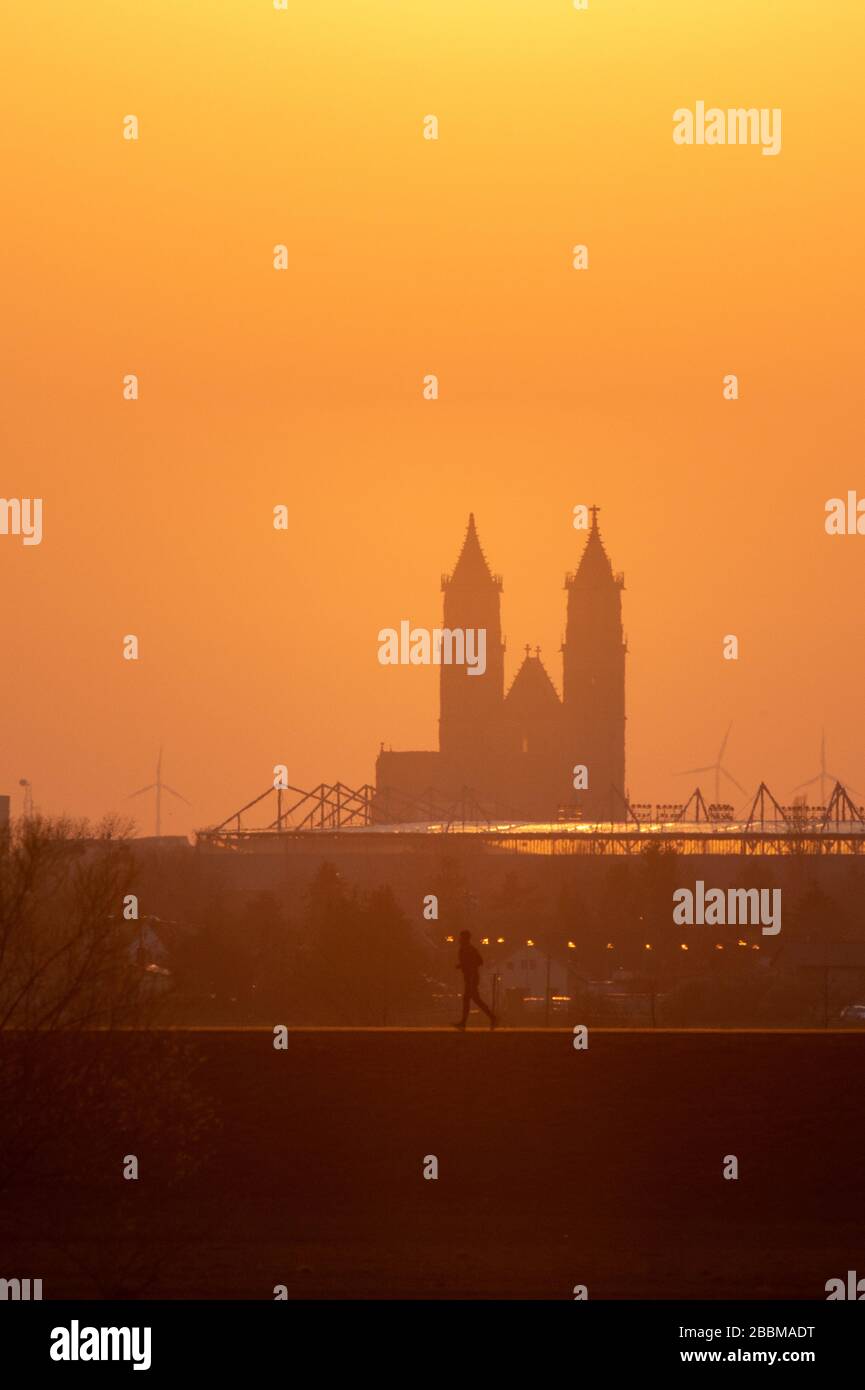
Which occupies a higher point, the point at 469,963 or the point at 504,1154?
the point at 469,963
